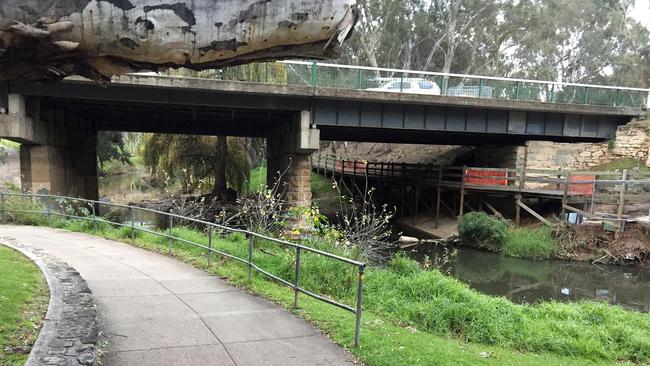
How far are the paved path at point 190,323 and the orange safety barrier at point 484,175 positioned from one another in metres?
15.9

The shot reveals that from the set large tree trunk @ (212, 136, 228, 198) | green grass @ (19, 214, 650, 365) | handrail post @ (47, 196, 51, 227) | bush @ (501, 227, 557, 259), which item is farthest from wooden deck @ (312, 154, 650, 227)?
handrail post @ (47, 196, 51, 227)

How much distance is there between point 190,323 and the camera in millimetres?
5508

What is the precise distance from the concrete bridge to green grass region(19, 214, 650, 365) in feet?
30.1

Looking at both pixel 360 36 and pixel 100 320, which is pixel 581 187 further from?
pixel 360 36

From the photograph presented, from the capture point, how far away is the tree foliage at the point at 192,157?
26.0 meters

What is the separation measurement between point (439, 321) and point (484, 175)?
15.6 meters

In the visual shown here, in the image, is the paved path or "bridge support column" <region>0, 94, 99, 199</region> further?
"bridge support column" <region>0, 94, 99, 199</region>

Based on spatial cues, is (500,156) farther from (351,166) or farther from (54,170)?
(54,170)

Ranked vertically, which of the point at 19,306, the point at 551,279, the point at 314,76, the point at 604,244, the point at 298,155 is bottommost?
the point at 551,279

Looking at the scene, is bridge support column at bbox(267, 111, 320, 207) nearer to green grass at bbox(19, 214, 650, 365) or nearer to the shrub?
the shrub

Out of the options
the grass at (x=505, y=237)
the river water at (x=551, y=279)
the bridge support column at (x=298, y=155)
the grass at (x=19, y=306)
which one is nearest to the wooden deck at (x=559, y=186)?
the grass at (x=505, y=237)

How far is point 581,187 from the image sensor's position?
18.4 m

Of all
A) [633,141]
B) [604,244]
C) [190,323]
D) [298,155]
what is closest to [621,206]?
[604,244]

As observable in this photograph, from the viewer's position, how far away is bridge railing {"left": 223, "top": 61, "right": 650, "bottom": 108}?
1756cm
